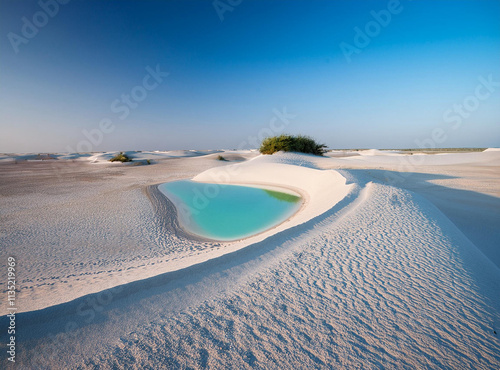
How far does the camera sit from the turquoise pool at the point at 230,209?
4895 mm

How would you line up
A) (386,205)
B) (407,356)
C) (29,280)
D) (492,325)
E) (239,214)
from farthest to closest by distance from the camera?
(239,214), (386,205), (29,280), (492,325), (407,356)

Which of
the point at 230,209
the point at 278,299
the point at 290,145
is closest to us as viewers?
the point at 278,299

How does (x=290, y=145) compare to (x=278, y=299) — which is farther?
(x=290, y=145)

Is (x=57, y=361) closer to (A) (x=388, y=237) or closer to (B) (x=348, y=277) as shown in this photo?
(B) (x=348, y=277)

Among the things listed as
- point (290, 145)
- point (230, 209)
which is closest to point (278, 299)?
point (230, 209)

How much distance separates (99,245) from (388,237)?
4877 mm

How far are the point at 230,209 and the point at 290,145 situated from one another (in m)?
14.0

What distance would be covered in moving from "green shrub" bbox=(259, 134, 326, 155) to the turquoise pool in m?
10.5

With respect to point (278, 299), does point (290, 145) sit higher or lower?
higher

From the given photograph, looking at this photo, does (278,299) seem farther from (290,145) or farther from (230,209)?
(290,145)

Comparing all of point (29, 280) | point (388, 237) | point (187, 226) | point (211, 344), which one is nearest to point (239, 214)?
point (187, 226)

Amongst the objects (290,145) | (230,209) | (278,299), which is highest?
(290,145)

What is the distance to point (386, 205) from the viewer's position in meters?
4.53

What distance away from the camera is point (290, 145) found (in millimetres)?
19125
